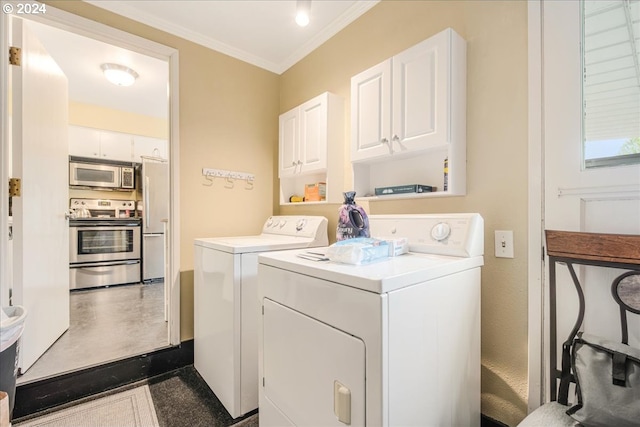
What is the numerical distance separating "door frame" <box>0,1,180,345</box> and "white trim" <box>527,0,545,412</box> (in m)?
2.23

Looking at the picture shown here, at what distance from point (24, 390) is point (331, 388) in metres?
1.89

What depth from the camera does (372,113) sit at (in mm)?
1673

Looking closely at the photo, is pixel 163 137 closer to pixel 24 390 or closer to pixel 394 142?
pixel 24 390

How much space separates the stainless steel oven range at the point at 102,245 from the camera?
3.77 m

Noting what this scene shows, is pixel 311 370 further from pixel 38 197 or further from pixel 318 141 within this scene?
pixel 38 197

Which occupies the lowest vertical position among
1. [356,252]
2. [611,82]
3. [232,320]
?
[232,320]

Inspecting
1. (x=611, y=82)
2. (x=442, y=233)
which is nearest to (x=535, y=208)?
(x=442, y=233)

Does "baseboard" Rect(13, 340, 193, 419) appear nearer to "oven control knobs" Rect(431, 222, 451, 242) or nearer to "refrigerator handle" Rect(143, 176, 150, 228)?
"oven control knobs" Rect(431, 222, 451, 242)

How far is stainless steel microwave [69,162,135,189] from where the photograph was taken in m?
4.00

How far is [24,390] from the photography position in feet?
5.24

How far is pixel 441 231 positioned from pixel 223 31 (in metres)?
2.25

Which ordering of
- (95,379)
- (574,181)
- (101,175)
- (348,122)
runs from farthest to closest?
(101,175)
(348,122)
(95,379)
(574,181)

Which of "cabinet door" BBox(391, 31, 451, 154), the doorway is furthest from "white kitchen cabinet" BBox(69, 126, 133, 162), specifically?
"cabinet door" BBox(391, 31, 451, 154)

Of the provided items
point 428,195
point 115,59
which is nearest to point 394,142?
point 428,195
